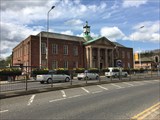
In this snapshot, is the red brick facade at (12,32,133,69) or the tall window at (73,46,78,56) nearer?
the red brick facade at (12,32,133,69)

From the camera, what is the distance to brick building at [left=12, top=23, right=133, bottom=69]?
48.7m

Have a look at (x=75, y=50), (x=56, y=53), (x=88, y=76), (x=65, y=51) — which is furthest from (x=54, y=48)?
(x=88, y=76)

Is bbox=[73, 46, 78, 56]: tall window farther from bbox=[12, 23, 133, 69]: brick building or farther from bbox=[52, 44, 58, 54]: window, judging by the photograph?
bbox=[52, 44, 58, 54]: window

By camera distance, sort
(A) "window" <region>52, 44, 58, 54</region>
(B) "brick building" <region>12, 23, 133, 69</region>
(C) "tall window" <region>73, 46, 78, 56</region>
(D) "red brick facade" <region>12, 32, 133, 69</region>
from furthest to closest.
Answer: (C) "tall window" <region>73, 46, 78, 56</region> < (A) "window" <region>52, 44, 58, 54</region> < (B) "brick building" <region>12, 23, 133, 69</region> < (D) "red brick facade" <region>12, 32, 133, 69</region>

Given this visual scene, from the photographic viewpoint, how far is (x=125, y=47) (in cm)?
7394

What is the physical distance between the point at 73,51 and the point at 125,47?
82.4ft

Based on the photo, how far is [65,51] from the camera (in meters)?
54.4

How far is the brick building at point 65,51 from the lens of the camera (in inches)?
1916

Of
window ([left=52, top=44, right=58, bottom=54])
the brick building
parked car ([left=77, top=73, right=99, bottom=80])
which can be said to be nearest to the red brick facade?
the brick building

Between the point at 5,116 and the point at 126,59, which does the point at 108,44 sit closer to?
the point at 126,59

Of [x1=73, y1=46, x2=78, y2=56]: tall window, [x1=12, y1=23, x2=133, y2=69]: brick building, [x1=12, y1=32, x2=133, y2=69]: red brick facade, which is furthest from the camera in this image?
[x1=73, y1=46, x2=78, y2=56]: tall window

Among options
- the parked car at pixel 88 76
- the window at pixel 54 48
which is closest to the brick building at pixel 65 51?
the window at pixel 54 48

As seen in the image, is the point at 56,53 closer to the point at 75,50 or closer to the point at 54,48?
the point at 54,48

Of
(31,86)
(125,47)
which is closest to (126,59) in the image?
(125,47)
